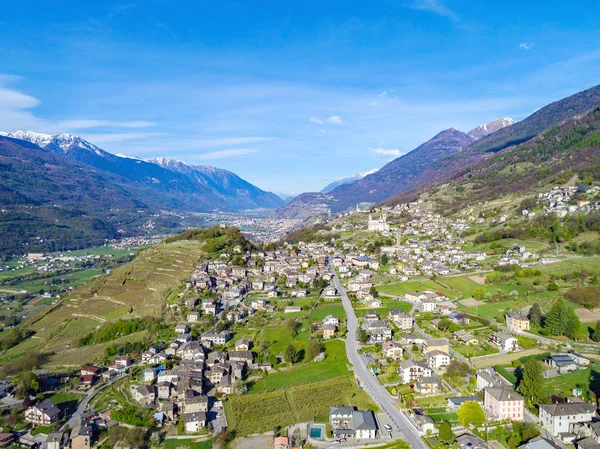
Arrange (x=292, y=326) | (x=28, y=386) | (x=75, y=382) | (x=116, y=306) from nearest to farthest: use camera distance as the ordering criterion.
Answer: (x=28, y=386)
(x=75, y=382)
(x=292, y=326)
(x=116, y=306)

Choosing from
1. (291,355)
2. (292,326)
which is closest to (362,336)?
(291,355)

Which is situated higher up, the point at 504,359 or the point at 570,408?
the point at 504,359

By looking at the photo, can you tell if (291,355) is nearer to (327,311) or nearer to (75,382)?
(327,311)

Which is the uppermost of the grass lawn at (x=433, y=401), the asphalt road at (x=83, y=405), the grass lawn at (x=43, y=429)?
the grass lawn at (x=433, y=401)

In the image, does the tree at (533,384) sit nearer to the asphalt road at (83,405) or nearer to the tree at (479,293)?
the tree at (479,293)

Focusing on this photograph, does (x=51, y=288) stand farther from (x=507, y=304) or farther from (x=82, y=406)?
(x=507, y=304)

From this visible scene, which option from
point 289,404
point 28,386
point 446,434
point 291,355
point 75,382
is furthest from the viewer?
point 291,355

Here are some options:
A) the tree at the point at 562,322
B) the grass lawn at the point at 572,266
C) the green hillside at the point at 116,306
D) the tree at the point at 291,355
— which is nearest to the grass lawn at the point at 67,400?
the green hillside at the point at 116,306

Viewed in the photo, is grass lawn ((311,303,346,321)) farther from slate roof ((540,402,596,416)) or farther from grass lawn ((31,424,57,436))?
grass lawn ((31,424,57,436))
